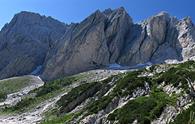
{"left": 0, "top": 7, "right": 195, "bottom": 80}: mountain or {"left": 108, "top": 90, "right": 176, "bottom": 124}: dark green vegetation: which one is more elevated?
{"left": 0, "top": 7, "right": 195, "bottom": 80}: mountain

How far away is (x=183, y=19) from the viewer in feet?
527

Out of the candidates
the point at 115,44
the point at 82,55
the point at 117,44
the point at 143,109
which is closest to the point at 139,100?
the point at 143,109

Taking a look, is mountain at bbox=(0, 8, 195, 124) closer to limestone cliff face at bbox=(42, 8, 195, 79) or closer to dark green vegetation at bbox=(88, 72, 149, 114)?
limestone cliff face at bbox=(42, 8, 195, 79)

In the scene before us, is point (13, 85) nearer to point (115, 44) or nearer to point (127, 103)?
point (115, 44)

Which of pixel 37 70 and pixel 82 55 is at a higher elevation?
pixel 82 55

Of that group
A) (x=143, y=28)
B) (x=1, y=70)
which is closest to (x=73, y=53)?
(x=143, y=28)

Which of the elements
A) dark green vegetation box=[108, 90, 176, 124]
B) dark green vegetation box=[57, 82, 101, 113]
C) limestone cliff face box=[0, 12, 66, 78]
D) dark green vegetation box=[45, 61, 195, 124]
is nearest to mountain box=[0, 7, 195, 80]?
limestone cliff face box=[0, 12, 66, 78]

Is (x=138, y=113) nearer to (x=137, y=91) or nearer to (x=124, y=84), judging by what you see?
(x=137, y=91)

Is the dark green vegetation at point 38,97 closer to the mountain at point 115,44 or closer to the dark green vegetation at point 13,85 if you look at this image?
the dark green vegetation at point 13,85

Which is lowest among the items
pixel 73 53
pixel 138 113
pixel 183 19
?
pixel 138 113

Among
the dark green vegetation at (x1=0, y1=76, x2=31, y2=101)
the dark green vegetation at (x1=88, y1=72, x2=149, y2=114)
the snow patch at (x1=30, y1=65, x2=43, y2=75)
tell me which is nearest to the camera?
the dark green vegetation at (x1=88, y1=72, x2=149, y2=114)

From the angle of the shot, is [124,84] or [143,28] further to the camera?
[143,28]

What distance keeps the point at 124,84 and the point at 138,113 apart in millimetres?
18461

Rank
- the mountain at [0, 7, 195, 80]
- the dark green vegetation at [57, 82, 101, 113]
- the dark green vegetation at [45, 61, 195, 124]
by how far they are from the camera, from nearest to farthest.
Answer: the dark green vegetation at [45, 61, 195, 124]
the dark green vegetation at [57, 82, 101, 113]
the mountain at [0, 7, 195, 80]
